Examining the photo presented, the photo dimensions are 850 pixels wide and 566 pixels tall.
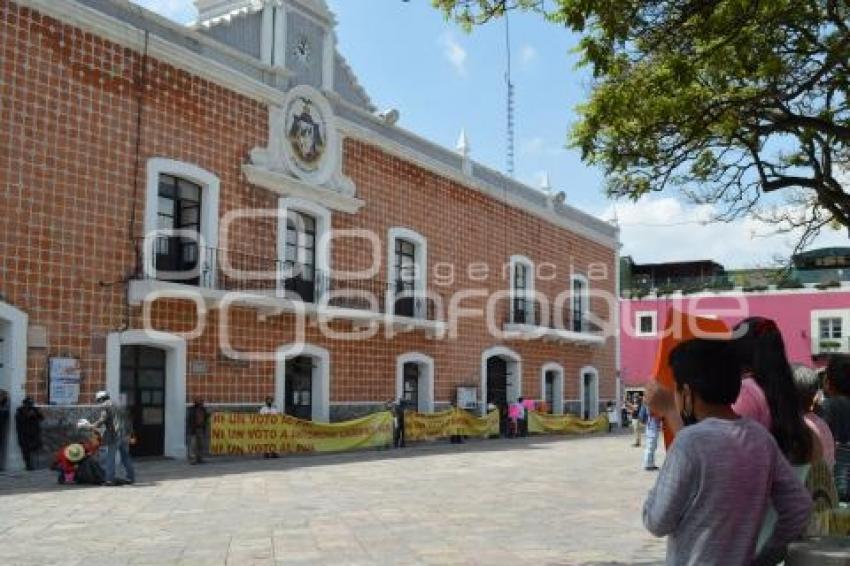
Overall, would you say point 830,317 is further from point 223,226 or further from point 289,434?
point 223,226

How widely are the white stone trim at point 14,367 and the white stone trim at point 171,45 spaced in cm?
508

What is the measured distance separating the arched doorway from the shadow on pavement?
337 centimetres

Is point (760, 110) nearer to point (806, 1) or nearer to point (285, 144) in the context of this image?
point (806, 1)

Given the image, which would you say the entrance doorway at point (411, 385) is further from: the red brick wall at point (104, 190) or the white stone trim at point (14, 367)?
the white stone trim at point (14, 367)

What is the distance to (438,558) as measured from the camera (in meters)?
7.69

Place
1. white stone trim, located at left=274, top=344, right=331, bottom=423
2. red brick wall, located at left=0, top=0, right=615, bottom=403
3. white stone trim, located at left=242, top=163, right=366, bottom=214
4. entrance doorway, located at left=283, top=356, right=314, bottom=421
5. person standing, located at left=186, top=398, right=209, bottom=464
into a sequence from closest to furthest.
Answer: red brick wall, located at left=0, top=0, right=615, bottom=403 < person standing, located at left=186, top=398, right=209, bottom=464 < white stone trim, located at left=242, top=163, right=366, bottom=214 < entrance doorway, located at left=283, top=356, right=314, bottom=421 < white stone trim, located at left=274, top=344, right=331, bottom=423

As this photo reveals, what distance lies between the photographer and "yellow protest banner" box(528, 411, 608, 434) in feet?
93.6

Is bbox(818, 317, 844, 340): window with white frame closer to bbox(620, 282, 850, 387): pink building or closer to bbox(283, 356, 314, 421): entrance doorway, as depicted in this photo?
bbox(620, 282, 850, 387): pink building

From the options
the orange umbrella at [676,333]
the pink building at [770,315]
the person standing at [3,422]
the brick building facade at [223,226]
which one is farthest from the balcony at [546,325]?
the orange umbrella at [676,333]

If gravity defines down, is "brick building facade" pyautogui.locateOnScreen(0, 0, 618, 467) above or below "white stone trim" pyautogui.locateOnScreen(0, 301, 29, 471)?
above

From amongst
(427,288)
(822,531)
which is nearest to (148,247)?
(427,288)

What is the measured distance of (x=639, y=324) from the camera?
141 feet

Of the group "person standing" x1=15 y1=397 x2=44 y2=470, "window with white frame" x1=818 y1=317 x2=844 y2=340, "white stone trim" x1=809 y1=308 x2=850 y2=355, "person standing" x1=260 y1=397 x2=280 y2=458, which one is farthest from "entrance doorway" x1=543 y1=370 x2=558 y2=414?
"person standing" x1=15 y1=397 x2=44 y2=470

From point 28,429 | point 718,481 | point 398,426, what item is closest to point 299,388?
point 398,426
